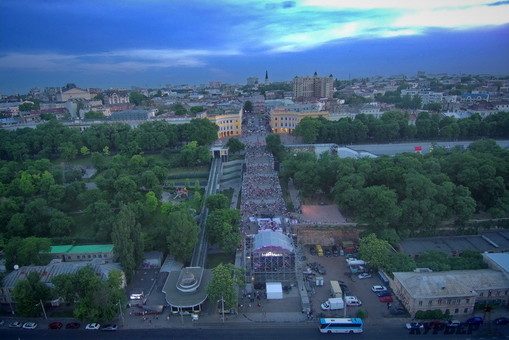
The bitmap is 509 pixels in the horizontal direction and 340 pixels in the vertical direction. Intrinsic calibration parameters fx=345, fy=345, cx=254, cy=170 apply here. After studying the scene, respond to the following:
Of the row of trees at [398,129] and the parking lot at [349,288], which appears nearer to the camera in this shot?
the parking lot at [349,288]

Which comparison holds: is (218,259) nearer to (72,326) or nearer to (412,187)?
(72,326)

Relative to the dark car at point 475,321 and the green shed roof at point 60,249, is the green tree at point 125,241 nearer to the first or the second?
the green shed roof at point 60,249

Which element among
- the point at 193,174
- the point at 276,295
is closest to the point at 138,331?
the point at 276,295

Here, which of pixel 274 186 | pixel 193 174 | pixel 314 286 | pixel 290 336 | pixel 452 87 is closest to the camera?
pixel 290 336

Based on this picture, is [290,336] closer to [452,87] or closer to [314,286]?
[314,286]

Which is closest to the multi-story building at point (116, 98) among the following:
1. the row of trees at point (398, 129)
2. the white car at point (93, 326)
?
the row of trees at point (398, 129)

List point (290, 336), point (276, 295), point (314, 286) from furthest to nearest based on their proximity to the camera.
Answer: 1. point (314, 286)
2. point (276, 295)
3. point (290, 336)
